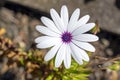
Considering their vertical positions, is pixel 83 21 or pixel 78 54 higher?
pixel 83 21

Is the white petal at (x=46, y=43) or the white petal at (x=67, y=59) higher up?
the white petal at (x=46, y=43)

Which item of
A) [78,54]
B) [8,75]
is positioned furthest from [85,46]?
[8,75]

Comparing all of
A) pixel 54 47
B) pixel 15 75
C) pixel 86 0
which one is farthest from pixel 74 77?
pixel 86 0

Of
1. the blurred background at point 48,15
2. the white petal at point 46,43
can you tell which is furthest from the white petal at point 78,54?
the blurred background at point 48,15

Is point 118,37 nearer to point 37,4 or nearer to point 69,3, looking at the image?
point 69,3

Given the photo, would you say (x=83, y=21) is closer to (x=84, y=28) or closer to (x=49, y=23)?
(x=84, y=28)

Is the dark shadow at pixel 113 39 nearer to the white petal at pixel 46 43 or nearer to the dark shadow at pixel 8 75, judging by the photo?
the dark shadow at pixel 8 75

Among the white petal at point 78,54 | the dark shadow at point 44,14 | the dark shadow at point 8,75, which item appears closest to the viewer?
the white petal at point 78,54

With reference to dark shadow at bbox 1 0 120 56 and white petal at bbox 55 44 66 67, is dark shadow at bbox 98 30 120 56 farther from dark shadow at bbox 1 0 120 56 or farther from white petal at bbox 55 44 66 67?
white petal at bbox 55 44 66 67

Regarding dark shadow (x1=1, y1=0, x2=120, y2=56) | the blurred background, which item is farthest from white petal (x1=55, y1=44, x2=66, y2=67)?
dark shadow (x1=1, y1=0, x2=120, y2=56)
